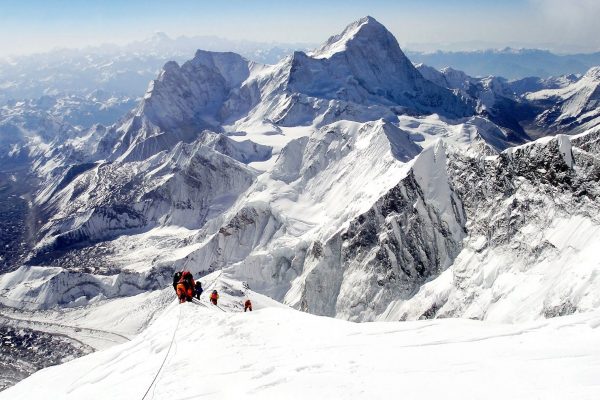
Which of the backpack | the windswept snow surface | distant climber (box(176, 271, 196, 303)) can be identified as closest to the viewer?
the windswept snow surface

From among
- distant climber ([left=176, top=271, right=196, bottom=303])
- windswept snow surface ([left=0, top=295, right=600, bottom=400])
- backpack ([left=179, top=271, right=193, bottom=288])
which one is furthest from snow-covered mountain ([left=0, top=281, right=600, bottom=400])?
backpack ([left=179, top=271, right=193, bottom=288])

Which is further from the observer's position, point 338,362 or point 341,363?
point 338,362

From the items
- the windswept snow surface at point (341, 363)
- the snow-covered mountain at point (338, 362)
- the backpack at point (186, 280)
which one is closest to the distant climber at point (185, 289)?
the backpack at point (186, 280)

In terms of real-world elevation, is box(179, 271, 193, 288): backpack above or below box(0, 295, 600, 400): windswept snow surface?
below

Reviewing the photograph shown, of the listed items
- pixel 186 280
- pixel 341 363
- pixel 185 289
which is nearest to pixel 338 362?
pixel 341 363

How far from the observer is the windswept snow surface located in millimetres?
21531

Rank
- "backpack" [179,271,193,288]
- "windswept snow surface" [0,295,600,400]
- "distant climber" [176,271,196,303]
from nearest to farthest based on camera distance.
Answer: "windswept snow surface" [0,295,600,400] < "distant climber" [176,271,196,303] < "backpack" [179,271,193,288]

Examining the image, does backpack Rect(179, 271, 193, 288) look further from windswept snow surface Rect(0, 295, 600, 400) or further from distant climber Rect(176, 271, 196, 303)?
windswept snow surface Rect(0, 295, 600, 400)

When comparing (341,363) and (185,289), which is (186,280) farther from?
(341,363)

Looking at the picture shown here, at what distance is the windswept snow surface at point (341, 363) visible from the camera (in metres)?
21.5

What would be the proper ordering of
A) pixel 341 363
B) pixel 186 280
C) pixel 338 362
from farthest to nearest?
pixel 186 280 < pixel 338 362 < pixel 341 363

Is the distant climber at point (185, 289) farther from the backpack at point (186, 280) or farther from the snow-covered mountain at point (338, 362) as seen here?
the snow-covered mountain at point (338, 362)

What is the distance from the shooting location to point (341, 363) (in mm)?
26312

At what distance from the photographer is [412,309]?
9938 cm
